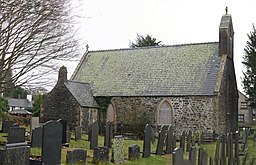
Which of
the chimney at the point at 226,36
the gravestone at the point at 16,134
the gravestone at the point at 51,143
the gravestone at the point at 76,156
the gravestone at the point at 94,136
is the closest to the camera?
the gravestone at the point at 51,143

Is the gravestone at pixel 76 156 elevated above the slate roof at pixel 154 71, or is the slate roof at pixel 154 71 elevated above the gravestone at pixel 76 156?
the slate roof at pixel 154 71

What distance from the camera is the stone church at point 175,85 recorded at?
30.6 m

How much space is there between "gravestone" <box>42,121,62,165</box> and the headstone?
245 centimetres

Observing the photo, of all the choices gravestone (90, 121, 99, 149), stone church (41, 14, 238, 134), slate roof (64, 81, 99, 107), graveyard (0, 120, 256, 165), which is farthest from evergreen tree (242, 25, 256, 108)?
gravestone (90, 121, 99, 149)

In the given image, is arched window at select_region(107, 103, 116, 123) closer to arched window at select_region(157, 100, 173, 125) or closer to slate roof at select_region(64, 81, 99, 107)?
slate roof at select_region(64, 81, 99, 107)

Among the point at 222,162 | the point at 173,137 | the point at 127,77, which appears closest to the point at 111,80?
the point at 127,77

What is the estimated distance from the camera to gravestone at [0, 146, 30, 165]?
27.9ft

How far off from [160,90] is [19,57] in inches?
681

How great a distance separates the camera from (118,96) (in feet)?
110

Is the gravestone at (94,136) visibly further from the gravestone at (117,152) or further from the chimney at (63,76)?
the chimney at (63,76)

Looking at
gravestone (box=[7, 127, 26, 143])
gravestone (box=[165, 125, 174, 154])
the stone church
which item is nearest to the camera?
gravestone (box=[7, 127, 26, 143])

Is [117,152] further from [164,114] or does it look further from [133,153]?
[164,114]

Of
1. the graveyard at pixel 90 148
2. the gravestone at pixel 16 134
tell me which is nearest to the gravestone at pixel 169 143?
the graveyard at pixel 90 148

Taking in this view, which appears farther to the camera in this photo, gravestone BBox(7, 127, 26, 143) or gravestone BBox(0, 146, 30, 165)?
gravestone BBox(7, 127, 26, 143)
